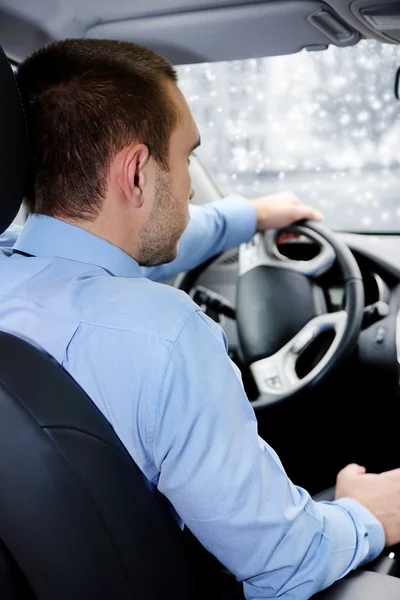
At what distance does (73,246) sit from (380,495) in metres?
0.60

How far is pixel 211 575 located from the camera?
1104mm

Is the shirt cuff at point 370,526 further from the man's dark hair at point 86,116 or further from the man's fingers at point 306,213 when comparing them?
the man's fingers at point 306,213

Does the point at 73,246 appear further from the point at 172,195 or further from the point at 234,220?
the point at 234,220

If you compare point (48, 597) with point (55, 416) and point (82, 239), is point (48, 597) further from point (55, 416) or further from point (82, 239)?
point (82, 239)

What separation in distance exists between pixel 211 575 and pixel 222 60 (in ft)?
4.77

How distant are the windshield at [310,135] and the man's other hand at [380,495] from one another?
4.08 feet

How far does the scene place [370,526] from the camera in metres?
1.04

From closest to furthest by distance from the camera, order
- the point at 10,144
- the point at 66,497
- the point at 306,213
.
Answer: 1. the point at 66,497
2. the point at 10,144
3. the point at 306,213

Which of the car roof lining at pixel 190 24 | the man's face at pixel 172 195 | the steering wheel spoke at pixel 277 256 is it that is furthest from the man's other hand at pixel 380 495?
the car roof lining at pixel 190 24

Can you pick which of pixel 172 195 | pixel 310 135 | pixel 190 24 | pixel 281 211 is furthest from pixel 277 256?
pixel 172 195

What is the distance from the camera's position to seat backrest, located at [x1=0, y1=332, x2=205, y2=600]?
0.79 metres

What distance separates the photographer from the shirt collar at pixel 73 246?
996 millimetres

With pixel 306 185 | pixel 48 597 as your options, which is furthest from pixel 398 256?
pixel 48 597

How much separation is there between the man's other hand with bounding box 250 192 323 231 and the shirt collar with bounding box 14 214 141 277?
37.7 inches
